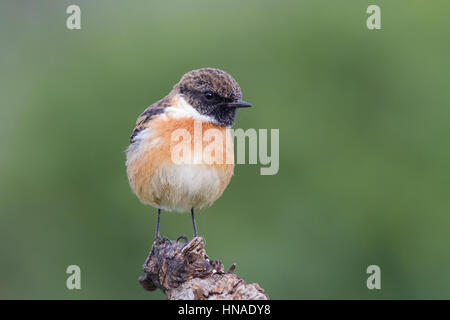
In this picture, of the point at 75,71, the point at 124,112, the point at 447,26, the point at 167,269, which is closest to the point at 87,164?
the point at 124,112

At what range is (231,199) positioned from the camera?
885 cm

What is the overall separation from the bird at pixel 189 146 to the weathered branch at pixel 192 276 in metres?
0.51

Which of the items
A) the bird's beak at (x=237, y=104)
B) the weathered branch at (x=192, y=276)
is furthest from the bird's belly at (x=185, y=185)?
the bird's beak at (x=237, y=104)

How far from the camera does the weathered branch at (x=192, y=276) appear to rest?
17.0 ft

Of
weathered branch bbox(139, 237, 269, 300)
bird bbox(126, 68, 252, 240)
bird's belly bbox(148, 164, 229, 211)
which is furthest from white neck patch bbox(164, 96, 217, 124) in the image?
weathered branch bbox(139, 237, 269, 300)

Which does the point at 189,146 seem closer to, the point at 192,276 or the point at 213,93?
the point at 213,93

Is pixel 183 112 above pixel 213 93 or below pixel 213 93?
below

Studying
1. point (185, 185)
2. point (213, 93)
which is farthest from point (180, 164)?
point (213, 93)

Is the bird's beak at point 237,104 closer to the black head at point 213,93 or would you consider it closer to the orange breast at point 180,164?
the black head at point 213,93

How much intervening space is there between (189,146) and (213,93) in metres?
0.54

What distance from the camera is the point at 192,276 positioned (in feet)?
18.0

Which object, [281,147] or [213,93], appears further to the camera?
[281,147]

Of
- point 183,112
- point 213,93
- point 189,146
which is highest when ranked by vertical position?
point 213,93

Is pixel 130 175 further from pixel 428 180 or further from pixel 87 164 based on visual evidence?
pixel 428 180
